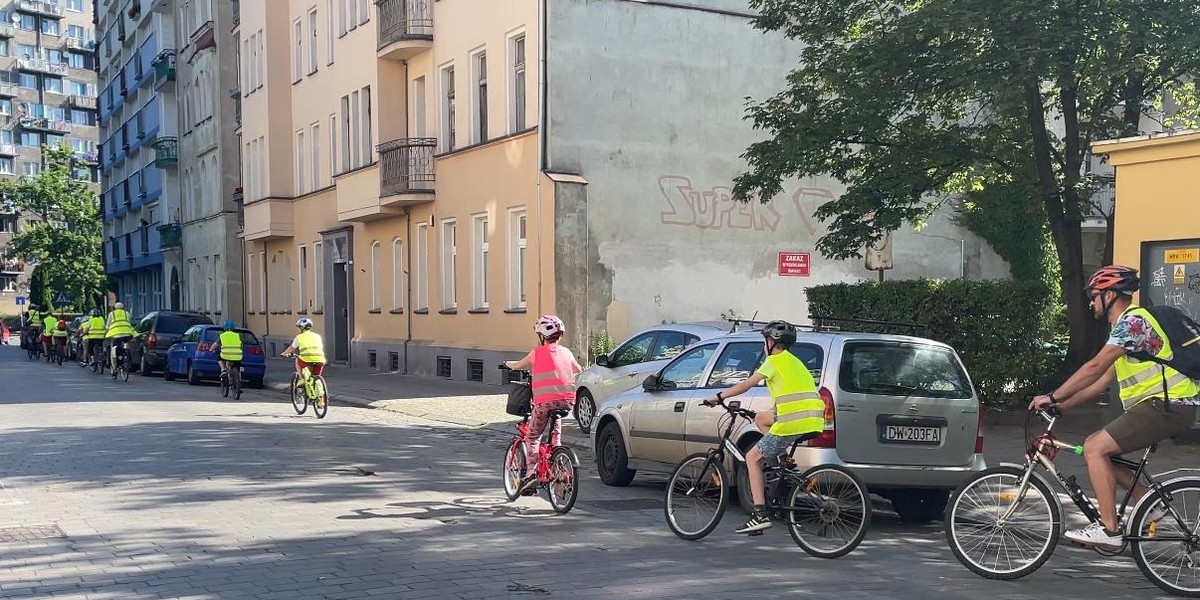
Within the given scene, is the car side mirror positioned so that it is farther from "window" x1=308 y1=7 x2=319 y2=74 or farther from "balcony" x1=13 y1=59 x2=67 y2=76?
"balcony" x1=13 y1=59 x2=67 y2=76

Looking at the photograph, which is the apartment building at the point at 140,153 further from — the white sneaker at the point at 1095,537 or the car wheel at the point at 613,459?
the white sneaker at the point at 1095,537

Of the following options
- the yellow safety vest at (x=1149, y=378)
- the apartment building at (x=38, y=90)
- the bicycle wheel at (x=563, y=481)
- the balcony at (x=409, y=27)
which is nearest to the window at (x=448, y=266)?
the balcony at (x=409, y=27)

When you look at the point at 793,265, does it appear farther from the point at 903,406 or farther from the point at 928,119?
the point at 903,406

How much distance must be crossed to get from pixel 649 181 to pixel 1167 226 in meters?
13.5

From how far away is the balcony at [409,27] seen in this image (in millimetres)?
31062

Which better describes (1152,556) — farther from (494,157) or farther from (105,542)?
(494,157)

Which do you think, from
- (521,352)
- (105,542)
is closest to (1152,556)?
(105,542)

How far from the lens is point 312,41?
40.8 meters

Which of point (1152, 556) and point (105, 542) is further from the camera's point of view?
point (105, 542)

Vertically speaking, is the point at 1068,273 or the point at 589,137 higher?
the point at 589,137

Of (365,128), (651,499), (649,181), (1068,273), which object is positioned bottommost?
(651,499)

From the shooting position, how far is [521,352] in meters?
26.4

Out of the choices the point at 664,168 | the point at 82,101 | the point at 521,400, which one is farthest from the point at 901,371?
the point at 82,101

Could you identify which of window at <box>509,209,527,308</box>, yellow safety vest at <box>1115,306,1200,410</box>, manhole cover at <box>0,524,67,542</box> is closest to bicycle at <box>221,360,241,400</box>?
window at <box>509,209,527,308</box>
